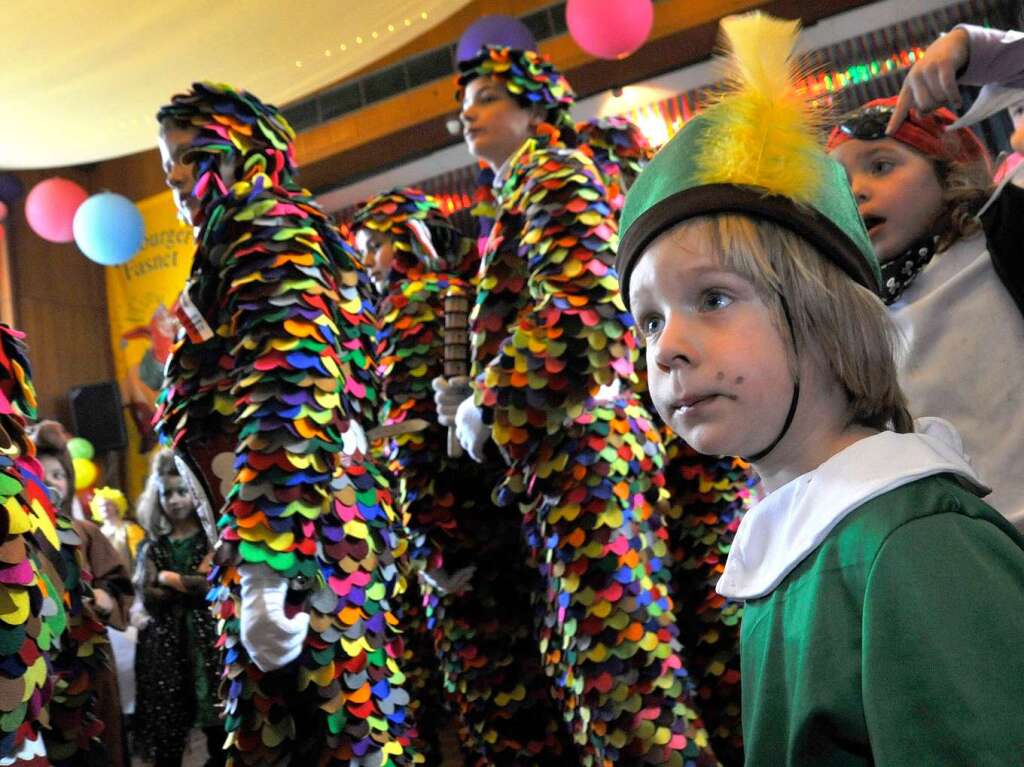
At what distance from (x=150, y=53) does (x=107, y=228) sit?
3103mm

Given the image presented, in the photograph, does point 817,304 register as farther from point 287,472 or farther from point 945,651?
point 287,472

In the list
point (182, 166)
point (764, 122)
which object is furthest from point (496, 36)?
point (764, 122)

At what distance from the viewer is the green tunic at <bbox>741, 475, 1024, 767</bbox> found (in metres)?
0.70

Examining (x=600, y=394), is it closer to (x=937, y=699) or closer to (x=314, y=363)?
(x=314, y=363)

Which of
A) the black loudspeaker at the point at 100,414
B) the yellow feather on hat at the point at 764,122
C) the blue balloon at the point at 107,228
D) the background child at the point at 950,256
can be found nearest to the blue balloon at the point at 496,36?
the blue balloon at the point at 107,228

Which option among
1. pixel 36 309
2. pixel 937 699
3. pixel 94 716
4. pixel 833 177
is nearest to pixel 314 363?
pixel 94 716

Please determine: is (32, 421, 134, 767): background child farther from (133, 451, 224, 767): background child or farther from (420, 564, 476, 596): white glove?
(133, 451, 224, 767): background child

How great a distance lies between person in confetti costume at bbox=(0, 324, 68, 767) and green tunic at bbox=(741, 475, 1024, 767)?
87cm

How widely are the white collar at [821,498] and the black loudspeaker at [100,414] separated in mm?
7709

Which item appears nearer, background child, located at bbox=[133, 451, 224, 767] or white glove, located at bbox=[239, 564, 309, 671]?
white glove, located at bbox=[239, 564, 309, 671]

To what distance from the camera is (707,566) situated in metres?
2.51

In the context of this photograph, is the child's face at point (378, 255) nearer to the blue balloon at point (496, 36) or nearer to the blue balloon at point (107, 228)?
the blue balloon at point (496, 36)

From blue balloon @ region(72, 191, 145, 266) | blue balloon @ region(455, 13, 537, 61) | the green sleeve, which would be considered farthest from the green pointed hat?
blue balloon @ region(72, 191, 145, 266)

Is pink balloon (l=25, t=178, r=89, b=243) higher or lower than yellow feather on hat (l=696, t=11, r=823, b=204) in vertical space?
higher
